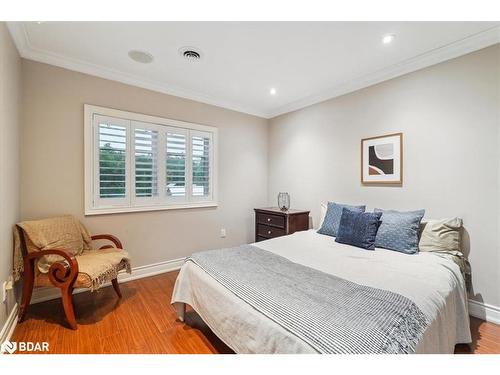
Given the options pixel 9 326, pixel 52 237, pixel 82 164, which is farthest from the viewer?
pixel 82 164

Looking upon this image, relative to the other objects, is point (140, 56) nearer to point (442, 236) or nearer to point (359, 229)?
point (359, 229)

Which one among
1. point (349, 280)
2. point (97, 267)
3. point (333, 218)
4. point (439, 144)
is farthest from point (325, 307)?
point (439, 144)

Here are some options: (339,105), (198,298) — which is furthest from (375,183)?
(198,298)

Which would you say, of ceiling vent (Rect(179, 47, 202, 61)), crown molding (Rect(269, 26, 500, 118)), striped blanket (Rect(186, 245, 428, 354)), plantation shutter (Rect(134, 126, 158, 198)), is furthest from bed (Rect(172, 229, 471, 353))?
ceiling vent (Rect(179, 47, 202, 61))

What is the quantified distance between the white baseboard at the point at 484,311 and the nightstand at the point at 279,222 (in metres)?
1.92

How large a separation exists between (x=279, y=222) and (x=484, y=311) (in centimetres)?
224

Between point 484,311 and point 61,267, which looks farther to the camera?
point 484,311

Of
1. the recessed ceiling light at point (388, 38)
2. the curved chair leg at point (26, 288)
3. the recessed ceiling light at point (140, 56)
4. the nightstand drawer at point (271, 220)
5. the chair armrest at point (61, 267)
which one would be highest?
the recessed ceiling light at point (388, 38)

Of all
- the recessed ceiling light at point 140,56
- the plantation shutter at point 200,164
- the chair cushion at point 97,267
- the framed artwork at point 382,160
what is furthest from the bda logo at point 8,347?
the framed artwork at point 382,160

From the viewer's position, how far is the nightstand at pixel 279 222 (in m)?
3.43

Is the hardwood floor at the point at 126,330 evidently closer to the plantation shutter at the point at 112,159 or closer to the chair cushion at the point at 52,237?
the chair cushion at the point at 52,237

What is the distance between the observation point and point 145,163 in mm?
3090

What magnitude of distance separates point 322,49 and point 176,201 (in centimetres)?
256

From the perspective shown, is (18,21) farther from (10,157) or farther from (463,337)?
(463,337)
